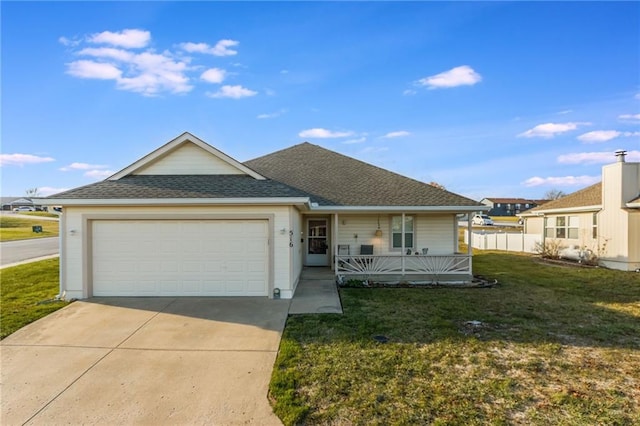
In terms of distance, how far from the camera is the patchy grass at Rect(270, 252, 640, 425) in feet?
11.9

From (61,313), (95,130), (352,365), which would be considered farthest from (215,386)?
(95,130)

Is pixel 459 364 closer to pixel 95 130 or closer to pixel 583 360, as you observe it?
pixel 583 360

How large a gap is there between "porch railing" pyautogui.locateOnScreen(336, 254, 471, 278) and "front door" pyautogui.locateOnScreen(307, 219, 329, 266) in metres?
2.13

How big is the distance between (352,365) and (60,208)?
8964mm

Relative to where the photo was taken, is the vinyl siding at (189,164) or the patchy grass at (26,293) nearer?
the patchy grass at (26,293)

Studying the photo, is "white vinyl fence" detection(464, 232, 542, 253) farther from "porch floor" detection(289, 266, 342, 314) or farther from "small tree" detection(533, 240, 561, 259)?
"porch floor" detection(289, 266, 342, 314)

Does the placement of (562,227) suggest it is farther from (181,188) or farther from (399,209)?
(181,188)

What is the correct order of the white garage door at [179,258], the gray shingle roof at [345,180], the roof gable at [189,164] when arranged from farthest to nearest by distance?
1. the gray shingle roof at [345,180]
2. the roof gable at [189,164]
3. the white garage door at [179,258]

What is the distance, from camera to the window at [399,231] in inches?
492

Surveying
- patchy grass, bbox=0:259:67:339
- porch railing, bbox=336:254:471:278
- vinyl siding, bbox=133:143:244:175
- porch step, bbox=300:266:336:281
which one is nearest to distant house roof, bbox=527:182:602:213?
porch railing, bbox=336:254:471:278

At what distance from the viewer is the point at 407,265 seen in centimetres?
1155

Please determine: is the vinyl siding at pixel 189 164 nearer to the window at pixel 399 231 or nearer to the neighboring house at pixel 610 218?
the window at pixel 399 231

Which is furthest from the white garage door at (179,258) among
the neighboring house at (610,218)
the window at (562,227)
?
the window at (562,227)

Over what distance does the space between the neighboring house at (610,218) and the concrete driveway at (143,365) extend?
51.2 ft
